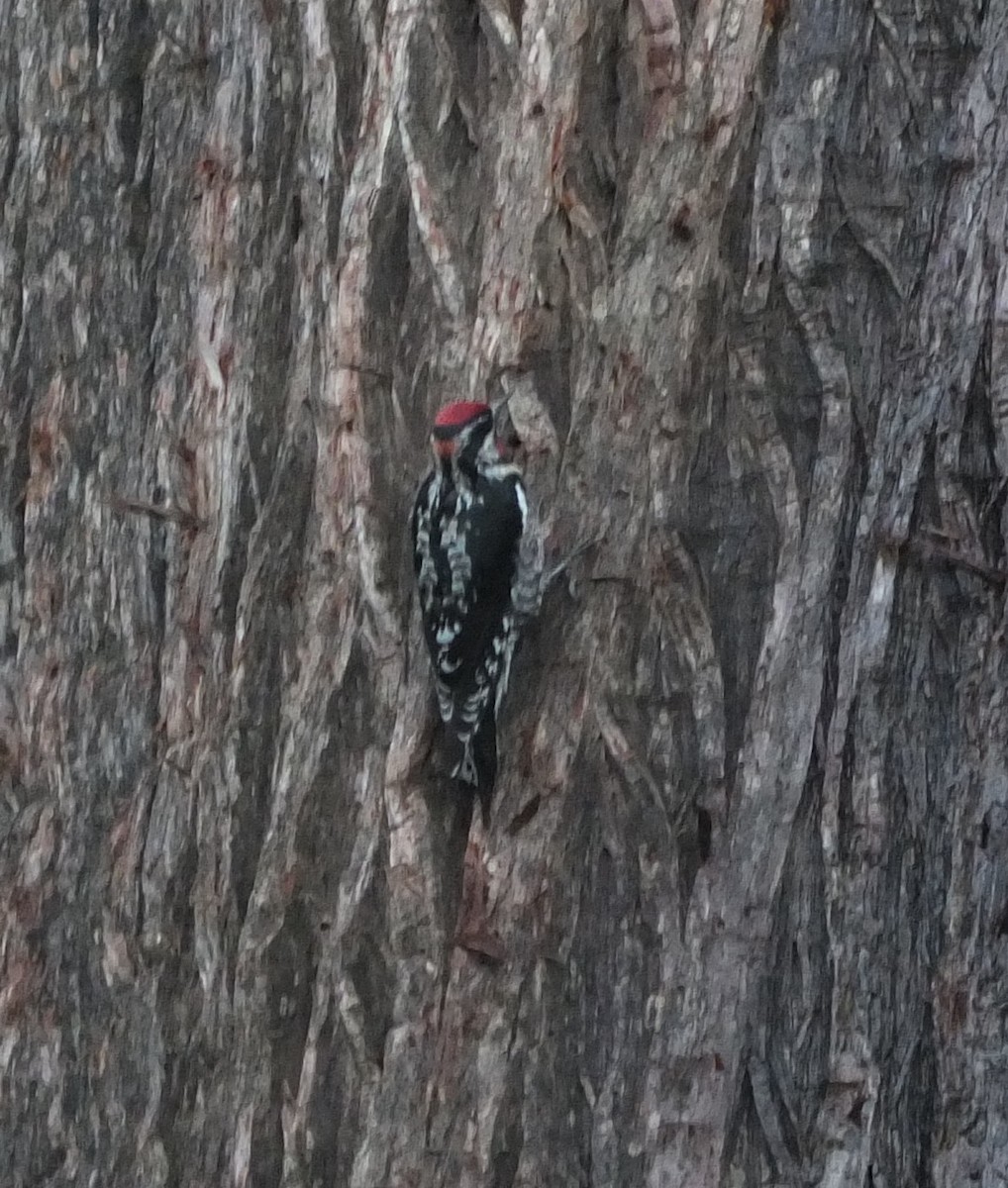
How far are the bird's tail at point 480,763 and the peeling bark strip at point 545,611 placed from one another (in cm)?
7

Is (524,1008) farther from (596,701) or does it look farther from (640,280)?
(640,280)

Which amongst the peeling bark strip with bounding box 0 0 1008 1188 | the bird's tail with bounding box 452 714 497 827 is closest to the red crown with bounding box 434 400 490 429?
the peeling bark strip with bounding box 0 0 1008 1188

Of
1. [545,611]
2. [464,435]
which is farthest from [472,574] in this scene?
[464,435]

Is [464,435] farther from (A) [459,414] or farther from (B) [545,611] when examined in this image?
(B) [545,611]

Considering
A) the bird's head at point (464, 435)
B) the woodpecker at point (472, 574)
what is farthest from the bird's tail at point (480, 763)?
the bird's head at point (464, 435)

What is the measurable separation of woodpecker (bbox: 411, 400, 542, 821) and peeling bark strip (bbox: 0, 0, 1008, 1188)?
6 cm

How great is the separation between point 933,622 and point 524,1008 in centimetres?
107

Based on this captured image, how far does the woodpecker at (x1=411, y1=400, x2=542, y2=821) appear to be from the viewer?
2965 millimetres

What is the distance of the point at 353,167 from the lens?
123 inches

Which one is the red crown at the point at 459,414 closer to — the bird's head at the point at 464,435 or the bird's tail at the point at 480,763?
the bird's head at the point at 464,435

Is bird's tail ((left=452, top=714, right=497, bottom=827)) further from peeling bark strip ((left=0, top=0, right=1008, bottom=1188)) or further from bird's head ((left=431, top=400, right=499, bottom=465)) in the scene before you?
bird's head ((left=431, top=400, right=499, bottom=465))

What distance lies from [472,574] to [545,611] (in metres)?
0.18

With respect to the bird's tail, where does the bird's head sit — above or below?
above

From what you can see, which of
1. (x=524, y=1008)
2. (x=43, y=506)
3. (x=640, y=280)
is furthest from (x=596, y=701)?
(x=43, y=506)
